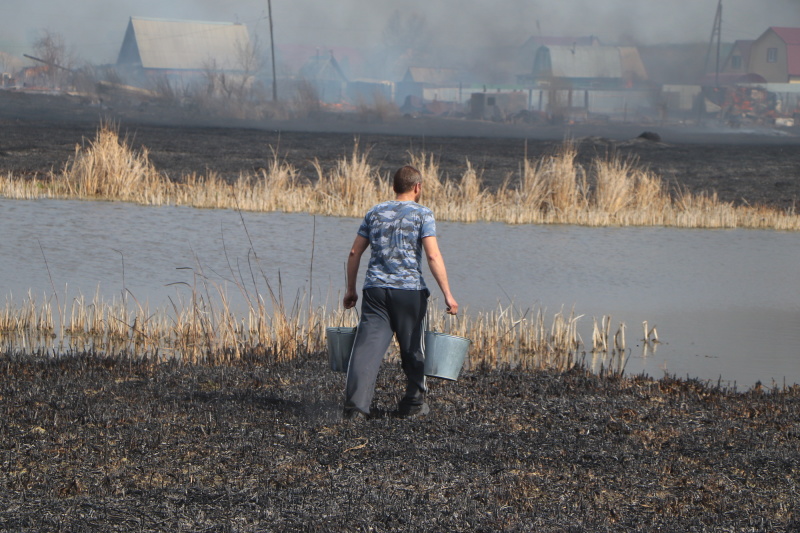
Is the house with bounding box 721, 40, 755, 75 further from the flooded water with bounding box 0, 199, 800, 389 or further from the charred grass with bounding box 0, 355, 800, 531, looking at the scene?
the charred grass with bounding box 0, 355, 800, 531

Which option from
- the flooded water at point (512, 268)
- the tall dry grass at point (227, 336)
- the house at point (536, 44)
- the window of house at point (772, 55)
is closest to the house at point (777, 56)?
the window of house at point (772, 55)

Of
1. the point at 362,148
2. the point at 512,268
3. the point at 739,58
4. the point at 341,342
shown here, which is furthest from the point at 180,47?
the point at 341,342

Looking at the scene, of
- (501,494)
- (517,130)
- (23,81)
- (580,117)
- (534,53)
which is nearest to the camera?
(501,494)

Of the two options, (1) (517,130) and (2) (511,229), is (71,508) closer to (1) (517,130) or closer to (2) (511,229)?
(2) (511,229)

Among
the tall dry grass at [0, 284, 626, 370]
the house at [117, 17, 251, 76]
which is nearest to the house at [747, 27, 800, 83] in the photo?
the house at [117, 17, 251, 76]

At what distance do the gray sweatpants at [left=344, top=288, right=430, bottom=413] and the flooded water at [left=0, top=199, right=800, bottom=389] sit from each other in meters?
3.56

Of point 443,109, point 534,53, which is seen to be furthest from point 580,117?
point 534,53

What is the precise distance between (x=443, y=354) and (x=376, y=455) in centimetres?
79

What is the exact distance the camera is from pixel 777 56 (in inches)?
3691

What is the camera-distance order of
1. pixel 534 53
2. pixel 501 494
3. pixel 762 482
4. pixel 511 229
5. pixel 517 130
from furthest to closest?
pixel 534 53 → pixel 517 130 → pixel 511 229 → pixel 762 482 → pixel 501 494

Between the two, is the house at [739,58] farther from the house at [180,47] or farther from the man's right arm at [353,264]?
the man's right arm at [353,264]

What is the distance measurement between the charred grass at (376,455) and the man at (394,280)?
16.7 inches

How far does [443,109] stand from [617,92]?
16.3 metres

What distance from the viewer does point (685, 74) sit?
326 feet
